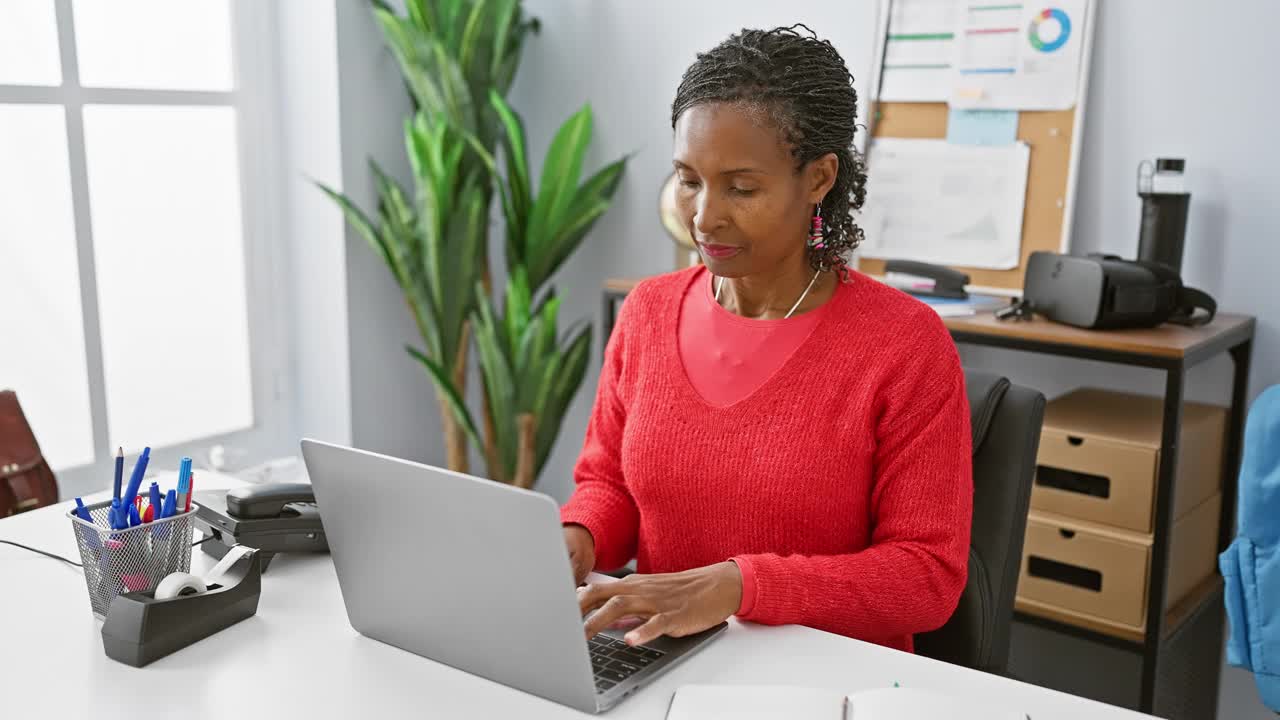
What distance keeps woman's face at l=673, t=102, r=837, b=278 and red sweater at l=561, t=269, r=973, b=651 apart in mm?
137

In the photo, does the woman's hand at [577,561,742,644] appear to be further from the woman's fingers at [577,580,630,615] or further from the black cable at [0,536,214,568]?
the black cable at [0,536,214,568]

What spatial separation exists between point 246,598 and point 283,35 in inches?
87.7

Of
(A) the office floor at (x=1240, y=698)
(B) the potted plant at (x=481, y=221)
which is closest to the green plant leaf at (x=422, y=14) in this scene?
(B) the potted plant at (x=481, y=221)

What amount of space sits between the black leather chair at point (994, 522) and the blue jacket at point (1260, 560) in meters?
0.34

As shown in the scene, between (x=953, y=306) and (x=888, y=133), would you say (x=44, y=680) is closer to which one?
(x=953, y=306)

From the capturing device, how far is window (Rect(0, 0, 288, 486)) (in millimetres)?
2508

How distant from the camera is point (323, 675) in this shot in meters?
1.04

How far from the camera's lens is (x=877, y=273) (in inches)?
106

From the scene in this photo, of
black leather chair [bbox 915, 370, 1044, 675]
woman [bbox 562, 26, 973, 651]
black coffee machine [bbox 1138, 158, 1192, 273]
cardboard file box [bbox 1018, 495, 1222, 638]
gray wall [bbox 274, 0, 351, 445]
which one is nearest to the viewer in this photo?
woman [bbox 562, 26, 973, 651]

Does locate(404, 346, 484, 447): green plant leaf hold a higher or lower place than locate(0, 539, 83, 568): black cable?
lower

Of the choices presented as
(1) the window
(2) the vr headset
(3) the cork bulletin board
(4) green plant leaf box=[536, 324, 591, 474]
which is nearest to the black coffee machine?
(2) the vr headset

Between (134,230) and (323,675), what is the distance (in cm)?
203

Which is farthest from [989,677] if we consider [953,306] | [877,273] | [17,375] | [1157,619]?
[17,375]

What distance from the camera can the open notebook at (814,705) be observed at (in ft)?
3.03
